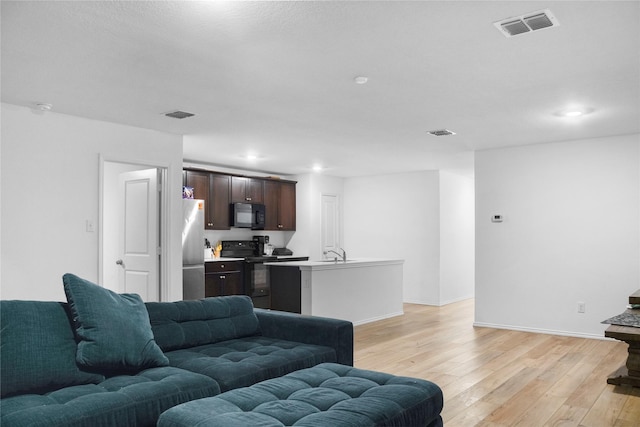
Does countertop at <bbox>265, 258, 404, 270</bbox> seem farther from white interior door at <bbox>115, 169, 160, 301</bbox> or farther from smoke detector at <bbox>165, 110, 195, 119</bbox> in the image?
smoke detector at <bbox>165, 110, 195, 119</bbox>

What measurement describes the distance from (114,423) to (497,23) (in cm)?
279

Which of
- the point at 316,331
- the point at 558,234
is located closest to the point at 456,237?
the point at 558,234

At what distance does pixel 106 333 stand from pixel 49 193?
2744mm

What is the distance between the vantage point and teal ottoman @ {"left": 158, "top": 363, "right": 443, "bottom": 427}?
1.95 m

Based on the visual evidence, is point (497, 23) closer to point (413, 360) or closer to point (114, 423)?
point (114, 423)

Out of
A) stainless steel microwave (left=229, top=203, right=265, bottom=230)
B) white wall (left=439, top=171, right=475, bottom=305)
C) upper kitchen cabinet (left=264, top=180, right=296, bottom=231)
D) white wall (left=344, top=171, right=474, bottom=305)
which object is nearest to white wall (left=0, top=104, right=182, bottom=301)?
stainless steel microwave (left=229, top=203, right=265, bottom=230)

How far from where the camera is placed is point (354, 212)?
396 inches

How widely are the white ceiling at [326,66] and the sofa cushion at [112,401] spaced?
6.26 ft

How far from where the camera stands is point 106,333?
2.54 metres

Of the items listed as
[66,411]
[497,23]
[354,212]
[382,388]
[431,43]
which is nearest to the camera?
[66,411]

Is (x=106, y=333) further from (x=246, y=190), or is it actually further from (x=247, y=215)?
(x=246, y=190)

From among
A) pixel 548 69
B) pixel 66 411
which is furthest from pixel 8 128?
pixel 548 69

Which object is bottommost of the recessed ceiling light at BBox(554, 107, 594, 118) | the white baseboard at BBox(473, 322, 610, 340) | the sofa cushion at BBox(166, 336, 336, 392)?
the white baseboard at BBox(473, 322, 610, 340)

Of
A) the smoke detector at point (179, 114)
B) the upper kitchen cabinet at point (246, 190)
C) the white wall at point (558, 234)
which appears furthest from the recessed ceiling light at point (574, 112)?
the upper kitchen cabinet at point (246, 190)
